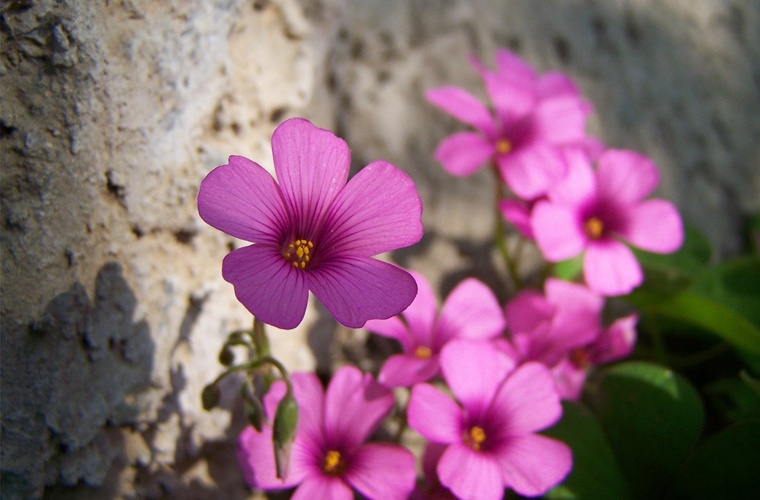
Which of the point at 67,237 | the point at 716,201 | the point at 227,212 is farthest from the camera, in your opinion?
the point at 716,201

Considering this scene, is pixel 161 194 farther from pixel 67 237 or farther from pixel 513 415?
pixel 513 415

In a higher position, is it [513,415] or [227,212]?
[227,212]

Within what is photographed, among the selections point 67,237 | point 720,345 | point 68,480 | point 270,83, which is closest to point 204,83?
point 270,83

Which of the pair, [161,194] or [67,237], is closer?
[67,237]

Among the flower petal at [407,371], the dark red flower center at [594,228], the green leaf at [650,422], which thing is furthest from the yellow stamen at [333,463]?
the dark red flower center at [594,228]

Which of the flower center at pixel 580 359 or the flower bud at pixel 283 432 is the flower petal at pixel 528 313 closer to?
the flower center at pixel 580 359

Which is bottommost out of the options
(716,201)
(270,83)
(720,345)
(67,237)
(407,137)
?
(720,345)

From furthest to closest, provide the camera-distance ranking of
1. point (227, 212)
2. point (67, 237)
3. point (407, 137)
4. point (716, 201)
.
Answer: point (716, 201)
point (407, 137)
point (67, 237)
point (227, 212)
